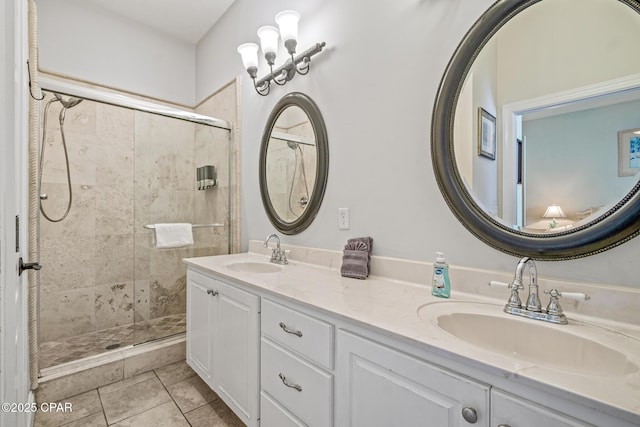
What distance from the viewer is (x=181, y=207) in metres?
2.37

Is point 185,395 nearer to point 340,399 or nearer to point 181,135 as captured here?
point 340,399

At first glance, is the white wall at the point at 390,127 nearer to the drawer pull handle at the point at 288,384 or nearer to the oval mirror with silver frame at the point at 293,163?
the oval mirror with silver frame at the point at 293,163

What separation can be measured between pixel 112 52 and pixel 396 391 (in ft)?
11.2

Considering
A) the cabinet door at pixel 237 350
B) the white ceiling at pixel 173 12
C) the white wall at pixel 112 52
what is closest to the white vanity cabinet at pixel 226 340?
the cabinet door at pixel 237 350

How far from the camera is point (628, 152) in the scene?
2.65 feet

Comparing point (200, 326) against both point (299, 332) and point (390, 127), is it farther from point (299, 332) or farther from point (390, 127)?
point (390, 127)

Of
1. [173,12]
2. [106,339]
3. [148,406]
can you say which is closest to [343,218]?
[148,406]

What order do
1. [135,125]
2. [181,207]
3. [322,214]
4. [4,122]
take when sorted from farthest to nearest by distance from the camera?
[181,207]
[135,125]
[322,214]
[4,122]

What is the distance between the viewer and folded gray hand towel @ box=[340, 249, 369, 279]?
137 centimetres

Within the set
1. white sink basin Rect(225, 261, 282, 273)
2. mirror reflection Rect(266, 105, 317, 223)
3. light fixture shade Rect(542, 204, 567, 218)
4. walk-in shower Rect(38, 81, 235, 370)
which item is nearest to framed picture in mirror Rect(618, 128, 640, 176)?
light fixture shade Rect(542, 204, 567, 218)

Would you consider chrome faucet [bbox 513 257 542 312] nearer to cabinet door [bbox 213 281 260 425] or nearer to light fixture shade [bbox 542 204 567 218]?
light fixture shade [bbox 542 204 567 218]

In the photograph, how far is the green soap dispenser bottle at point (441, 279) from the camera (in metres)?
1.07

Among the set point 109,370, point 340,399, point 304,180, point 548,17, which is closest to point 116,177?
point 109,370

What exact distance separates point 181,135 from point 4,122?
1689 mm
